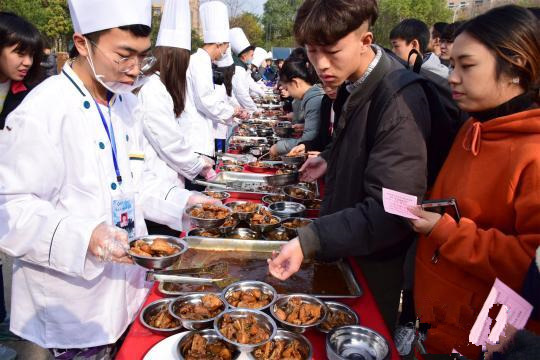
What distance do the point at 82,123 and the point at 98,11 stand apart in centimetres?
40

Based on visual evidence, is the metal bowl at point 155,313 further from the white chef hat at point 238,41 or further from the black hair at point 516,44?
the white chef hat at point 238,41

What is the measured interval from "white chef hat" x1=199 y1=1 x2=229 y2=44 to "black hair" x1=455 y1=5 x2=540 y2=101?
4149 mm

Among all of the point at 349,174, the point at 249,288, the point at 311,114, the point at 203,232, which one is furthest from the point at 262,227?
the point at 311,114

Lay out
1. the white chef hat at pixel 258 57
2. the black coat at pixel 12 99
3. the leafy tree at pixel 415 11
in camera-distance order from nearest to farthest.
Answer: the black coat at pixel 12 99
the white chef hat at pixel 258 57
the leafy tree at pixel 415 11

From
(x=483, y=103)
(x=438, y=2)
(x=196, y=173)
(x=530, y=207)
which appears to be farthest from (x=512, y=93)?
(x=438, y=2)

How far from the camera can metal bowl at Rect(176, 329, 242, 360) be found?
1.20m

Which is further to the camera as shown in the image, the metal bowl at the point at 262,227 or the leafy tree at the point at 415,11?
the leafy tree at the point at 415,11

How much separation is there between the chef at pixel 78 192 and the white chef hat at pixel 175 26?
70.5 inches

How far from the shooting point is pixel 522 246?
1.15m

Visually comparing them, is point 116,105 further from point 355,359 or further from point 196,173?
point 196,173

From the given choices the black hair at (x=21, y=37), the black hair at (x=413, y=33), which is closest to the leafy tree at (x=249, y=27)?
the black hair at (x=413, y=33)

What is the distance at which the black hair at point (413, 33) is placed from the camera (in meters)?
4.22

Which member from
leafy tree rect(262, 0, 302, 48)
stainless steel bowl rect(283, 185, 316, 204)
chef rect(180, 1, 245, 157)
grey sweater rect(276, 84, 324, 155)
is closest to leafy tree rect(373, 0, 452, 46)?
leafy tree rect(262, 0, 302, 48)

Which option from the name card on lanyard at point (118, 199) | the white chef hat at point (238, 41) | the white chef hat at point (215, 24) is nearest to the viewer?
the name card on lanyard at point (118, 199)
